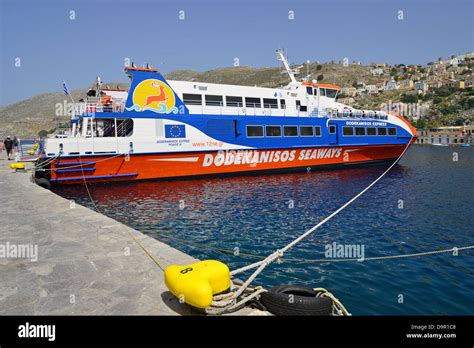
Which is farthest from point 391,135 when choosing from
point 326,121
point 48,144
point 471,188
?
point 48,144

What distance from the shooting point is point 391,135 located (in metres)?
27.7

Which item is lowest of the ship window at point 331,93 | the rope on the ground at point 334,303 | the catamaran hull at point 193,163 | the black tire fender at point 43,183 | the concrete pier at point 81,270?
the rope on the ground at point 334,303

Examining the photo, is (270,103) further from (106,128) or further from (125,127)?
(106,128)

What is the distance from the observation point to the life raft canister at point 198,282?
369 centimetres

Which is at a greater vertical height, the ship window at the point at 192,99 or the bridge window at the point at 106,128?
the ship window at the point at 192,99

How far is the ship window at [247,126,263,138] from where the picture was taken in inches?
822

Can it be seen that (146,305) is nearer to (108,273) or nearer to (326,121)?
(108,273)

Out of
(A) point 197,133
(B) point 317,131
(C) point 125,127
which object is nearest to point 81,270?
(C) point 125,127

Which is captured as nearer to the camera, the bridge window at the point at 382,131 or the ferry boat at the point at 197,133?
the ferry boat at the point at 197,133

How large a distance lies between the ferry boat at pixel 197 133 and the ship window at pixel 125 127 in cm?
6

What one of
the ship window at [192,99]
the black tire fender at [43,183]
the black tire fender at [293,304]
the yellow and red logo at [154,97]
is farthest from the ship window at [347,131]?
the black tire fender at [293,304]

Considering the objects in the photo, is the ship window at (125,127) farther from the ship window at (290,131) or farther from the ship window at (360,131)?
the ship window at (360,131)

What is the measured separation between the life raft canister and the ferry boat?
14778mm

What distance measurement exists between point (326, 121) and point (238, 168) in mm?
8402
